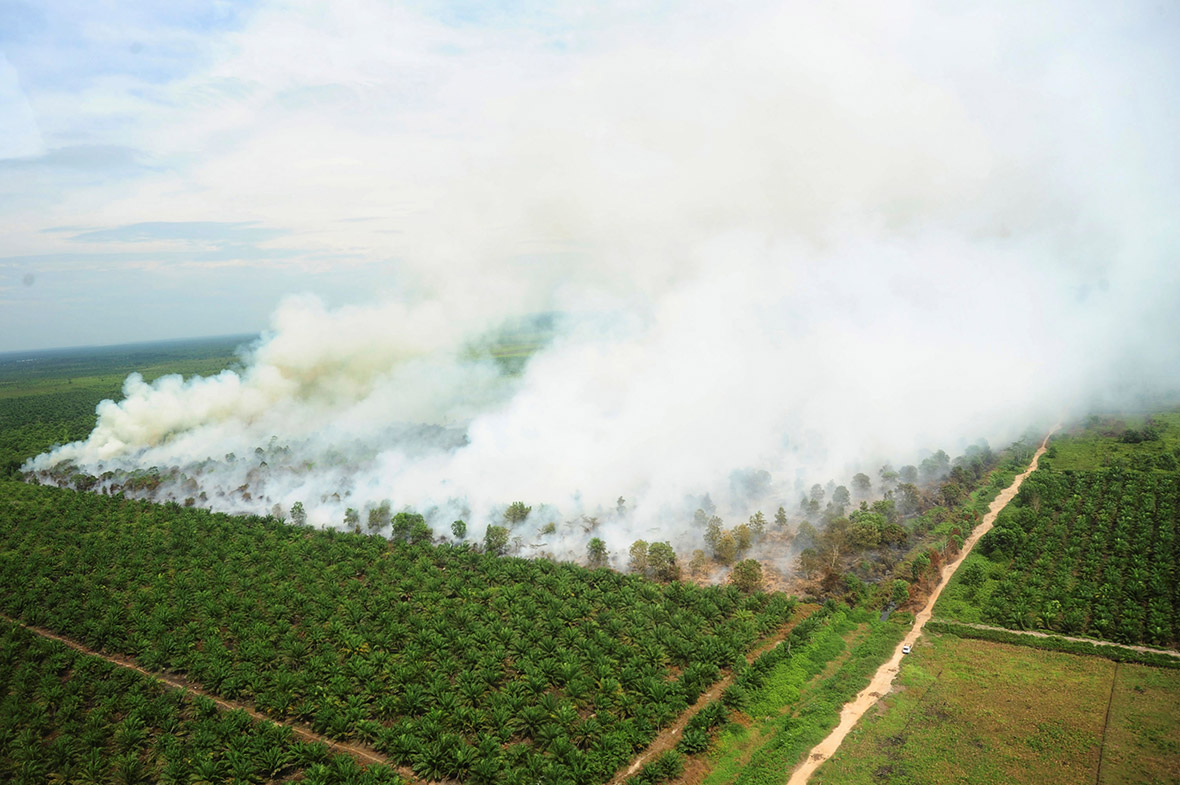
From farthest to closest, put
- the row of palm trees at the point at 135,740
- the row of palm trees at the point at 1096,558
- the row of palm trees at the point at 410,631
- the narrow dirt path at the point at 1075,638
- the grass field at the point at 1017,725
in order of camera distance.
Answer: the row of palm trees at the point at 1096,558, the narrow dirt path at the point at 1075,638, the row of palm trees at the point at 410,631, the row of palm trees at the point at 135,740, the grass field at the point at 1017,725

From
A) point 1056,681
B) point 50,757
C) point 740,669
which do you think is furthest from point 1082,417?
point 50,757

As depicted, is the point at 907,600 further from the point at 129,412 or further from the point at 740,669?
the point at 129,412

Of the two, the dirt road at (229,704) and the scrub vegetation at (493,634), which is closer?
the scrub vegetation at (493,634)

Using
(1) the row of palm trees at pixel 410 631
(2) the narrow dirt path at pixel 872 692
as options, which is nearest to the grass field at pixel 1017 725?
(2) the narrow dirt path at pixel 872 692

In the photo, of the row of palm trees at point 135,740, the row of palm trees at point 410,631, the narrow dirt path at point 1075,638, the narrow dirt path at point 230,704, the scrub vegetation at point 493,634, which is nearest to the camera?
A: the row of palm trees at point 135,740

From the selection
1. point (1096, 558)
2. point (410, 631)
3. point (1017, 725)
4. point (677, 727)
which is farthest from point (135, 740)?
point (1096, 558)

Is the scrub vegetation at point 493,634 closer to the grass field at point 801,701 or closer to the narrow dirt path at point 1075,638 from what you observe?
the grass field at point 801,701

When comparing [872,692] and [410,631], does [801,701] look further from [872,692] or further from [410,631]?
[410,631]

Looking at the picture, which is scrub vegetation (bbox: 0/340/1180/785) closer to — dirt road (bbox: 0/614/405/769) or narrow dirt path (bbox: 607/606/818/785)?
narrow dirt path (bbox: 607/606/818/785)
